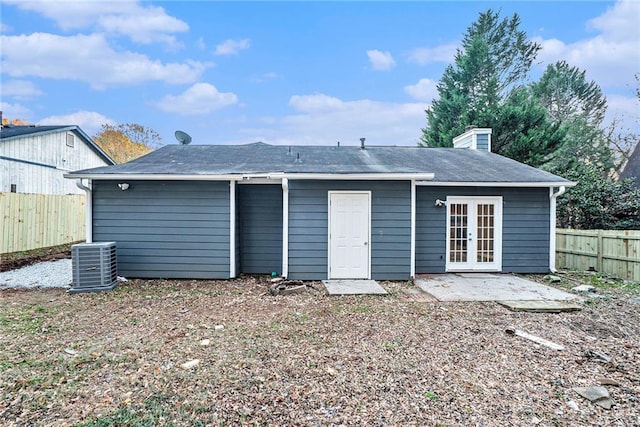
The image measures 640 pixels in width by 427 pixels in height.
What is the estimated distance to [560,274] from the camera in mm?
→ 7602

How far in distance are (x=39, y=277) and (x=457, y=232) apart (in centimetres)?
916

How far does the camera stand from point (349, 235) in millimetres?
6824

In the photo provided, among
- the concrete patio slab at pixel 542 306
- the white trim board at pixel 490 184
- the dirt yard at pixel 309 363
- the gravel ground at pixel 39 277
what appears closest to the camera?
the dirt yard at pixel 309 363

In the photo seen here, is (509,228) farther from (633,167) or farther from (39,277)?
(633,167)

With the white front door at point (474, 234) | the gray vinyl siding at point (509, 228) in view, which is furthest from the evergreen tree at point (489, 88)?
the white front door at point (474, 234)

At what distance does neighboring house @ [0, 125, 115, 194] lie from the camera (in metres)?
11.9

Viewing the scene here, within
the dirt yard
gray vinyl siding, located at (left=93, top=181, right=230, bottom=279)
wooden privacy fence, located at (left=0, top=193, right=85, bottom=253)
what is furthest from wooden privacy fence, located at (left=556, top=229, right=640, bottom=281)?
wooden privacy fence, located at (left=0, top=193, right=85, bottom=253)

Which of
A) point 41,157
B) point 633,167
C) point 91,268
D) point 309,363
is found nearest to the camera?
point 309,363

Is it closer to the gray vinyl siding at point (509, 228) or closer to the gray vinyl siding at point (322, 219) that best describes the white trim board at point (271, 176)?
the gray vinyl siding at point (322, 219)

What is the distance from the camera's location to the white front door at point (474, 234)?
7.61 meters

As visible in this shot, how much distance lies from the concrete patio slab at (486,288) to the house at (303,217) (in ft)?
1.56

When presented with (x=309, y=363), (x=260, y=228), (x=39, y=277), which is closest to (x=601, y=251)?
(x=260, y=228)

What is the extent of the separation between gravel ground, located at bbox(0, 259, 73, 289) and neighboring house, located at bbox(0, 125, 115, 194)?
16.2 ft

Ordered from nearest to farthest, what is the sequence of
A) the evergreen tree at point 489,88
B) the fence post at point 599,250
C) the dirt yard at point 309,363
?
the dirt yard at point 309,363 → the fence post at point 599,250 → the evergreen tree at point 489,88
